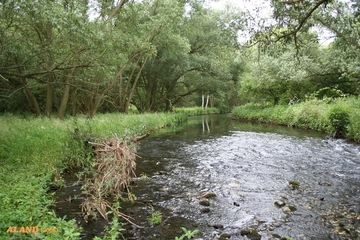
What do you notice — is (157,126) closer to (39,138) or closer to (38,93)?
(38,93)

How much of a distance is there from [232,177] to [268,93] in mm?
26502

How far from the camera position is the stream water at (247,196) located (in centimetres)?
457

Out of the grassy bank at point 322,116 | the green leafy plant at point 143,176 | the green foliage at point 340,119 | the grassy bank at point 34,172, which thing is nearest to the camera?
the grassy bank at point 34,172

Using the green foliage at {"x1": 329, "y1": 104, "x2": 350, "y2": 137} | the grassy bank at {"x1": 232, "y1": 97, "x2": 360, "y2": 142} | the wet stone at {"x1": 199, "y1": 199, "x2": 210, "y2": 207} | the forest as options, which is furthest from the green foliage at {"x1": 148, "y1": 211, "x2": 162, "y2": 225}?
the green foliage at {"x1": 329, "y1": 104, "x2": 350, "y2": 137}

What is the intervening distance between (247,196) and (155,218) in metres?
2.55

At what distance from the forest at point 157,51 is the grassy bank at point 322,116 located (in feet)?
6.61

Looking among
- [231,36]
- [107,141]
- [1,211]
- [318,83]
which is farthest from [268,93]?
[1,211]

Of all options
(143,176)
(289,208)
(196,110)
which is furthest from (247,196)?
(196,110)

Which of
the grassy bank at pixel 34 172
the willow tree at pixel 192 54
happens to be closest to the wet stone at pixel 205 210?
the grassy bank at pixel 34 172

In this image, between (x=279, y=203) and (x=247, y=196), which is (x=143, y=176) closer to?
(x=247, y=196)

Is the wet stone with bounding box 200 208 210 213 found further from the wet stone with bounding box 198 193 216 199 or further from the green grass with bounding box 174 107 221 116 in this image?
the green grass with bounding box 174 107 221 116

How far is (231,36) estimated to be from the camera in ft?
30.8

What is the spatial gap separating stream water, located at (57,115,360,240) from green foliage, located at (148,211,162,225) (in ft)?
0.30

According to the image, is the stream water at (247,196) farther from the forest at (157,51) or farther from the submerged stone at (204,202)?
the forest at (157,51)
